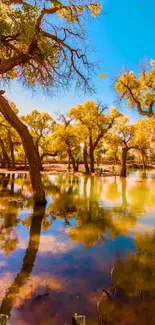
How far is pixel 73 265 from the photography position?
18.1 feet

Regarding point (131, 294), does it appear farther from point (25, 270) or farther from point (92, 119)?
point (92, 119)

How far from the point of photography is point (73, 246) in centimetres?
671

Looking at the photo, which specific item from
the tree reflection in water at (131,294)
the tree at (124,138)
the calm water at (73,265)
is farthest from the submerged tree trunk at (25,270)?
the tree at (124,138)

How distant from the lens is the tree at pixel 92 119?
3756cm

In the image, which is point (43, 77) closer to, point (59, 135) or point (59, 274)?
point (59, 274)

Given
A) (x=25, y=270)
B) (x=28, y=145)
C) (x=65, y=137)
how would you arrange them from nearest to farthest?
(x=25, y=270) → (x=28, y=145) → (x=65, y=137)

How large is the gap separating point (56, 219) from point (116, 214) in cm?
259

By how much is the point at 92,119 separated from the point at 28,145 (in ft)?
87.3

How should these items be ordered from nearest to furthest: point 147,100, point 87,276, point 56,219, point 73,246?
point 87,276 < point 73,246 < point 56,219 < point 147,100

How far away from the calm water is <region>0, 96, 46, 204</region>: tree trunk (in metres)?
2.14

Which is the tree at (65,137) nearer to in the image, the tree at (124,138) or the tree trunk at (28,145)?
the tree at (124,138)

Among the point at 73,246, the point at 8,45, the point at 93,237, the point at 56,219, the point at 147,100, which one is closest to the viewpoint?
the point at 73,246

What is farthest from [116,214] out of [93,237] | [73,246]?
[73,246]

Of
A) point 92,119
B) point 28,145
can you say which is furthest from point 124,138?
point 28,145
